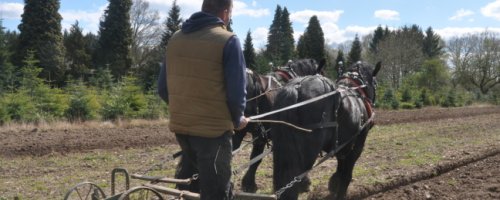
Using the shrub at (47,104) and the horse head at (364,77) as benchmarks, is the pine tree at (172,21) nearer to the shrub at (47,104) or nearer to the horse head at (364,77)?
the shrub at (47,104)

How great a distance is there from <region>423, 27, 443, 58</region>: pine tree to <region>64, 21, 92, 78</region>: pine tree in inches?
1665

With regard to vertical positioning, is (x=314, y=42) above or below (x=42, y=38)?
above

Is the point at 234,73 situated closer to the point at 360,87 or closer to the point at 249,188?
the point at 360,87

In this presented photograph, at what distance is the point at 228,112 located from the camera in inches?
121

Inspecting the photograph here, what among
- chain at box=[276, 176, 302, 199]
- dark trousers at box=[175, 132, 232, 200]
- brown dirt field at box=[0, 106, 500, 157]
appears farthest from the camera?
brown dirt field at box=[0, 106, 500, 157]

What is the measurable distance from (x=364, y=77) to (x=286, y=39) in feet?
95.6

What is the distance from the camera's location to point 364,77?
6531 millimetres

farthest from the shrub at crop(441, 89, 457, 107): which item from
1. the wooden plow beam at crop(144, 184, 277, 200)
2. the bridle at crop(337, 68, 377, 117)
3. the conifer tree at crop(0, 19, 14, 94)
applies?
the wooden plow beam at crop(144, 184, 277, 200)

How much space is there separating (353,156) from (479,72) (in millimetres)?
52072

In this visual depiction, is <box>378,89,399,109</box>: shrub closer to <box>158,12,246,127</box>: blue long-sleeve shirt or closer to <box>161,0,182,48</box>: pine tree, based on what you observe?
<box>161,0,182,48</box>: pine tree

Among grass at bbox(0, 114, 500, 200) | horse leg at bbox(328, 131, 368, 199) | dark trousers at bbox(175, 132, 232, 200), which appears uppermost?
dark trousers at bbox(175, 132, 232, 200)

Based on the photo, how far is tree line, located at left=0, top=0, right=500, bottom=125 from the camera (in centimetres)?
1487

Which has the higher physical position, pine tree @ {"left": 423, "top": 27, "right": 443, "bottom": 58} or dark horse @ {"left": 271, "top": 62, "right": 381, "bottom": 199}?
pine tree @ {"left": 423, "top": 27, "right": 443, "bottom": 58}

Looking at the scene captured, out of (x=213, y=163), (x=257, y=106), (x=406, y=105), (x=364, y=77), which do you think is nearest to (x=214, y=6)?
(x=213, y=163)
